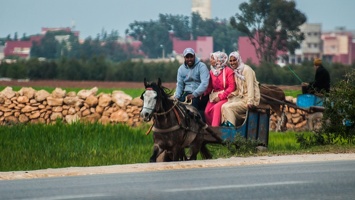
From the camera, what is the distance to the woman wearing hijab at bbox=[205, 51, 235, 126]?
19533 mm

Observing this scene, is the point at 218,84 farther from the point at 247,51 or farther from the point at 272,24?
the point at 247,51

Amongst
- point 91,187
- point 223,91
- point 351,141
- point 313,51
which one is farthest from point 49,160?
point 313,51

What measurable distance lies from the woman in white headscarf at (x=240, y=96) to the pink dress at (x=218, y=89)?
0.30 feet

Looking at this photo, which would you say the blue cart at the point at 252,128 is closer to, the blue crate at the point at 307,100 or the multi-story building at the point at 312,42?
the blue crate at the point at 307,100

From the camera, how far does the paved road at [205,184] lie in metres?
12.5

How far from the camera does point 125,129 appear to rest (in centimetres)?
2708

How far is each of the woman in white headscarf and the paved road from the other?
336 cm

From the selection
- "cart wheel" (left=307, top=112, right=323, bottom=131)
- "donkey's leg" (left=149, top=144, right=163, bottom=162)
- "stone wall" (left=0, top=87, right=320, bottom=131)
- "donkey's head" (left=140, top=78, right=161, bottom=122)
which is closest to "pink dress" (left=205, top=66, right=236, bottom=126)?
"donkey's leg" (left=149, top=144, right=163, bottom=162)

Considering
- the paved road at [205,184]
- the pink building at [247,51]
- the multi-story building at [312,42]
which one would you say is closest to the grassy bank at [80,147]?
the paved road at [205,184]

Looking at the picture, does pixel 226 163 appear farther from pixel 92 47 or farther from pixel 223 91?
pixel 92 47

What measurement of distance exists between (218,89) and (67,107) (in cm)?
1638

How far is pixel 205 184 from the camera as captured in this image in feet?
44.5

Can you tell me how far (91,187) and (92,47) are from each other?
312 feet

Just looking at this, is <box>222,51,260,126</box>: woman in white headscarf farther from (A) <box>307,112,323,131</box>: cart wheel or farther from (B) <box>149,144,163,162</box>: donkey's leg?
(A) <box>307,112,323,131</box>: cart wheel
